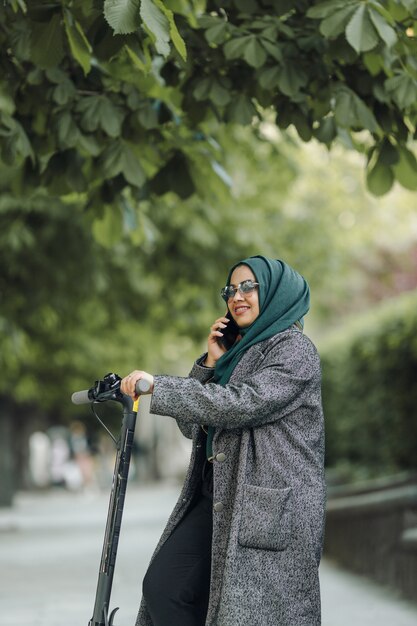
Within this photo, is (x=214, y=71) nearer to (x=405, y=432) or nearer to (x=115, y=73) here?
(x=115, y=73)

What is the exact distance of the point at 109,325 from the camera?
22.5 m

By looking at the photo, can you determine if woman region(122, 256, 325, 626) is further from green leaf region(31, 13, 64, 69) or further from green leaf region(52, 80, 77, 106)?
green leaf region(52, 80, 77, 106)

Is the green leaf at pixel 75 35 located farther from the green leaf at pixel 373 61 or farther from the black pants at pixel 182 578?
the black pants at pixel 182 578

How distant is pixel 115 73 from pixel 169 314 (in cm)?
1228

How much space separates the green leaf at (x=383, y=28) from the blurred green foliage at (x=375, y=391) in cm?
709

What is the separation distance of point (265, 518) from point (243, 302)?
766 millimetres

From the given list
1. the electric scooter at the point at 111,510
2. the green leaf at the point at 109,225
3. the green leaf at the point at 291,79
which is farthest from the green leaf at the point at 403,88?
the green leaf at the point at 109,225

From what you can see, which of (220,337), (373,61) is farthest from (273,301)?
(373,61)

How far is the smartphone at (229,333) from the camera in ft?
16.4

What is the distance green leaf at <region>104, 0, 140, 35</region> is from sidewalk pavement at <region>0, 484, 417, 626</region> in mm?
5361

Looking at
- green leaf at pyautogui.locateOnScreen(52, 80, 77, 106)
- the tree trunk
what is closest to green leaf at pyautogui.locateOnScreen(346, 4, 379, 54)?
green leaf at pyautogui.locateOnScreen(52, 80, 77, 106)

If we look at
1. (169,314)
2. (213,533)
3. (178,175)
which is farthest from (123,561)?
(213,533)

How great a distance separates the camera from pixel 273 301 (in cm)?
463

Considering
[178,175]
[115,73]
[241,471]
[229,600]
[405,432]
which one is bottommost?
[229,600]
